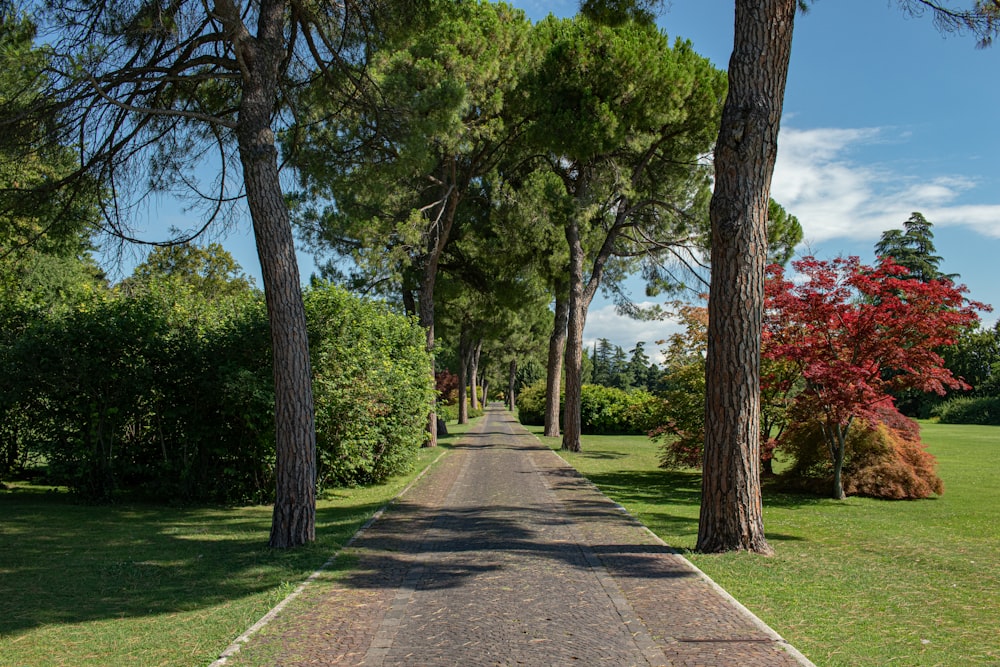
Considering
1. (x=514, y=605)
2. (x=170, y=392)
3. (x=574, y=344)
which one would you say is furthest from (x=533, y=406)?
(x=514, y=605)

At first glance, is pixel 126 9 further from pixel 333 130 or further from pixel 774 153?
pixel 774 153

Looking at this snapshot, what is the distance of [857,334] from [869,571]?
6519 mm

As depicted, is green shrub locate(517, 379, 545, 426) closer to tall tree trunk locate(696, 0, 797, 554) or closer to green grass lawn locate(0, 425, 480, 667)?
green grass lawn locate(0, 425, 480, 667)

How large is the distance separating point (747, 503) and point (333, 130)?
7.62 metres

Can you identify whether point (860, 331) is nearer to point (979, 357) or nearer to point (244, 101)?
point (244, 101)

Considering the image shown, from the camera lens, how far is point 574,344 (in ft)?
68.6

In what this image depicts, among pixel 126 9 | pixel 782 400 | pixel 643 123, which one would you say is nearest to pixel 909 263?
pixel 643 123

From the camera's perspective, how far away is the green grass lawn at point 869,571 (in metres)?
4.43

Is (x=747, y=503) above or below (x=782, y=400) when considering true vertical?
below

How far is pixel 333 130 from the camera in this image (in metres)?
10.1

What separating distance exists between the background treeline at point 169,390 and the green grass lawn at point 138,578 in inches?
30.8

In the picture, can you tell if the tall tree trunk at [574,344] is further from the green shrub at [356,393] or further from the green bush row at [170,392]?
the green bush row at [170,392]

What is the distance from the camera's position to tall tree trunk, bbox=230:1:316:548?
7414 mm

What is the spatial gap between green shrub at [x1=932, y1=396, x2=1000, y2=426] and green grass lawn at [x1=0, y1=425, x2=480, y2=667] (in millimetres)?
48669
